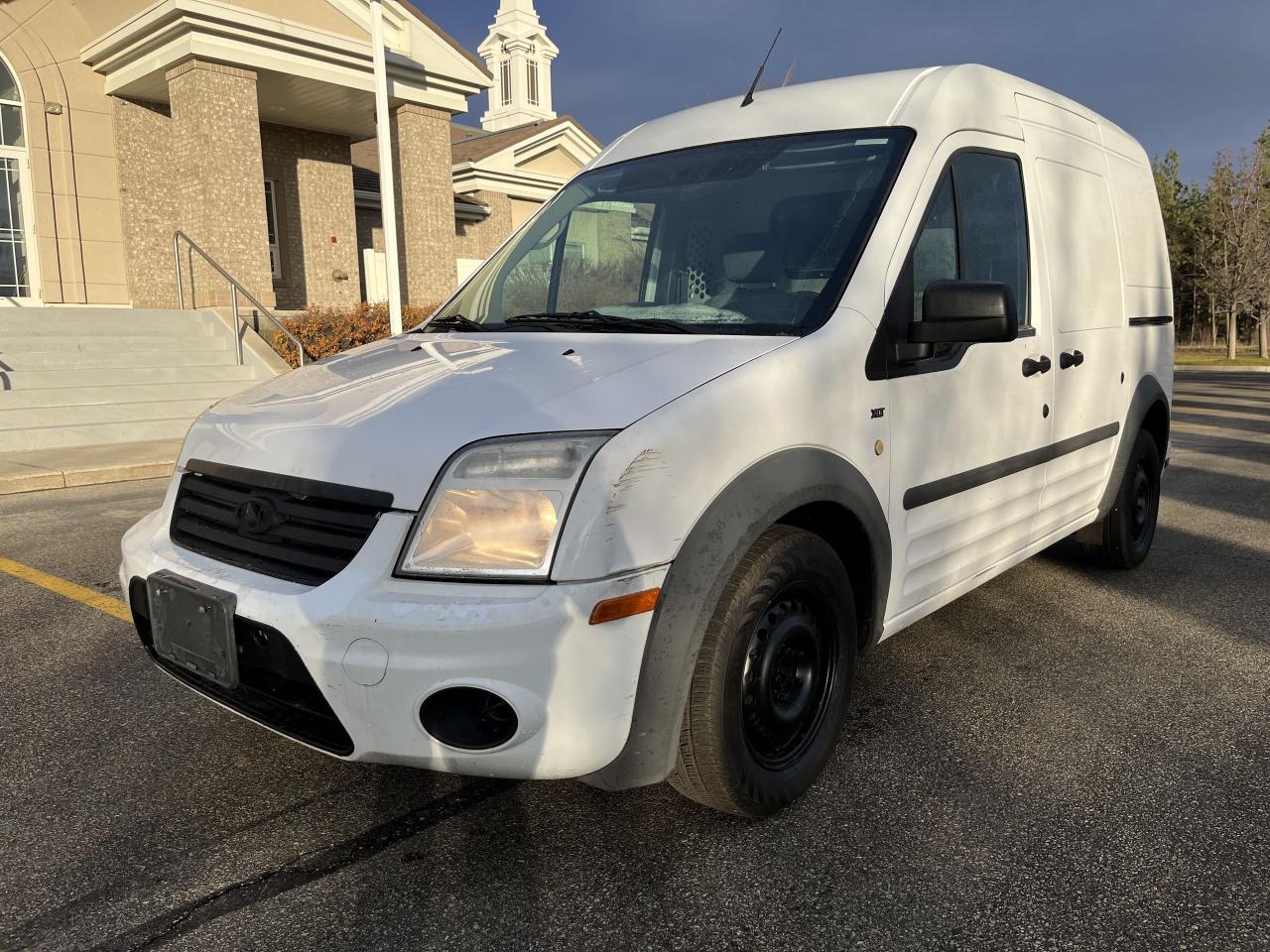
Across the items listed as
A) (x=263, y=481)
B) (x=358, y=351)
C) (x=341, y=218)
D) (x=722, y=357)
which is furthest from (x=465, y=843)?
(x=341, y=218)

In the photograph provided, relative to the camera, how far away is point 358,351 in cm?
320

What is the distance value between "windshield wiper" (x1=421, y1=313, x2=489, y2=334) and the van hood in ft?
1.10

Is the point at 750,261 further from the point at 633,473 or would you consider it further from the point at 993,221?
the point at 633,473

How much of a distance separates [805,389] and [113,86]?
16514 mm

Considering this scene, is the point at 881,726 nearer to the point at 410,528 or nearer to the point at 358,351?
the point at 410,528

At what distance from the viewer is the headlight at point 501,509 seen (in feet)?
6.75

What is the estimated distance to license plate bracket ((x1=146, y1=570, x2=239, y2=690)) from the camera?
228 centimetres

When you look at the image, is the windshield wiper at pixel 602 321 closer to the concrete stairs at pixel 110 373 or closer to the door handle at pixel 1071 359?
the door handle at pixel 1071 359

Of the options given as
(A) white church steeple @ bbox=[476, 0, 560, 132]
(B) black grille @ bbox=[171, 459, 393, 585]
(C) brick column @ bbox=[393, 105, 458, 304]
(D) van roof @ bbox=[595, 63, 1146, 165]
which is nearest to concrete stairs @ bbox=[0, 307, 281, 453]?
(C) brick column @ bbox=[393, 105, 458, 304]

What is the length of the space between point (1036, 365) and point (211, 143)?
13.9 m

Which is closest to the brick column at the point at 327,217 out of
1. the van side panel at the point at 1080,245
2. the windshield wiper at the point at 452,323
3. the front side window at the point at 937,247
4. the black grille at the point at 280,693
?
the windshield wiper at the point at 452,323

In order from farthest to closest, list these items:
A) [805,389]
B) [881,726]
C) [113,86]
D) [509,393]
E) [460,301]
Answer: [113,86]
[460,301]
[881,726]
[805,389]
[509,393]

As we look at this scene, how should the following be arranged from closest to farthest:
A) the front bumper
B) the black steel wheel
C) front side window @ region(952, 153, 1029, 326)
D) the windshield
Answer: the front bumper < the black steel wheel < the windshield < front side window @ region(952, 153, 1029, 326)

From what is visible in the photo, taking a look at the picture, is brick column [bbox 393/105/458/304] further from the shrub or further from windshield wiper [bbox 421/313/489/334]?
windshield wiper [bbox 421/313/489/334]
